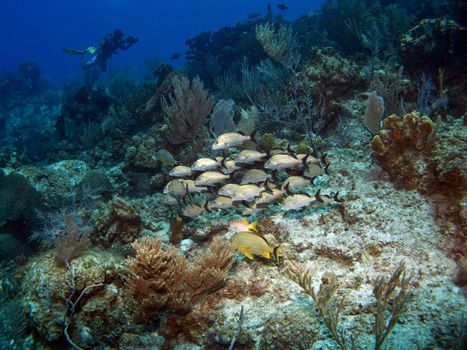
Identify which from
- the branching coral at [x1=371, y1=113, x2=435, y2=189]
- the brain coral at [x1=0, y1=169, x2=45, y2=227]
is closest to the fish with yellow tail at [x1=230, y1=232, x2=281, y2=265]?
the branching coral at [x1=371, y1=113, x2=435, y2=189]

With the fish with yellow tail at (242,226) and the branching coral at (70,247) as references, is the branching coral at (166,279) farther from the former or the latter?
the branching coral at (70,247)

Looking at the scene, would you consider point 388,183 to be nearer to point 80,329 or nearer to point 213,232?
point 213,232

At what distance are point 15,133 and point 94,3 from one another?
12214 centimetres

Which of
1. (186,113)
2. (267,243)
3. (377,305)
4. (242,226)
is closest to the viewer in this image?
(377,305)

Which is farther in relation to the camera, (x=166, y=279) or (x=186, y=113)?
(x=186, y=113)

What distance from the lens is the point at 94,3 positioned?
116 m

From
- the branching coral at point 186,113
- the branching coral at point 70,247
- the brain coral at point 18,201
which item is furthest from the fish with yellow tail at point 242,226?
the brain coral at point 18,201

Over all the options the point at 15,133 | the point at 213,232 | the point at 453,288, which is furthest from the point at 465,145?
the point at 15,133

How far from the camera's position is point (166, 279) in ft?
12.3

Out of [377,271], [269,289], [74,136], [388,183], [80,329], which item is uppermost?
[74,136]

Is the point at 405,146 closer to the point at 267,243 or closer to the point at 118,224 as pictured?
the point at 267,243

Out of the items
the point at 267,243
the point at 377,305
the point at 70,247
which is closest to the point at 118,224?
the point at 70,247

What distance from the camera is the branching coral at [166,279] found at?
370cm

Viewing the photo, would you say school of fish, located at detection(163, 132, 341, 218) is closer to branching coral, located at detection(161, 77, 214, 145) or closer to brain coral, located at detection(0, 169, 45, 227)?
branching coral, located at detection(161, 77, 214, 145)
